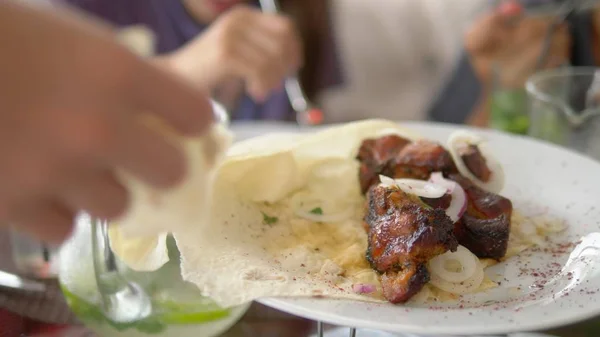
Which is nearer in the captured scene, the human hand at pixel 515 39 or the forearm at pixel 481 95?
the human hand at pixel 515 39

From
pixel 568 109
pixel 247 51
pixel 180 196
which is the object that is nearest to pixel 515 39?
pixel 568 109

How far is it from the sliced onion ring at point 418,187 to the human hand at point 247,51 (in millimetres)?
667

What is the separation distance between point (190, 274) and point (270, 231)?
4.7 inches

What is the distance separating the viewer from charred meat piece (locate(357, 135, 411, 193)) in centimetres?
63

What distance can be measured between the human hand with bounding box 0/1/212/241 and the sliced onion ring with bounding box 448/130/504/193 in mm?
400

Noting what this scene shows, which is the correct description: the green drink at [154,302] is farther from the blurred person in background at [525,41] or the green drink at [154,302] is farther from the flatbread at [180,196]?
the blurred person in background at [525,41]

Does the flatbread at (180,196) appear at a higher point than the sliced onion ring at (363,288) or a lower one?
higher

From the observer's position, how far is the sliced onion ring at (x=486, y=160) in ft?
2.02

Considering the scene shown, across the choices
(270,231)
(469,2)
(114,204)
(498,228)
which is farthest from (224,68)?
(469,2)

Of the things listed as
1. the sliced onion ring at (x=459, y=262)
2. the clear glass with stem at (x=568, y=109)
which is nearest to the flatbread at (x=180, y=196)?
the sliced onion ring at (x=459, y=262)

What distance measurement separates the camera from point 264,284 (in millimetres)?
461

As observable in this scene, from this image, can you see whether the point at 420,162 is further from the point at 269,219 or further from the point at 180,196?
the point at 180,196

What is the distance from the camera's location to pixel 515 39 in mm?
1254

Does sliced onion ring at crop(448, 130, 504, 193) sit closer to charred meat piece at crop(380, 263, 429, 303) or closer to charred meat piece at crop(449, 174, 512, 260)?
charred meat piece at crop(449, 174, 512, 260)
